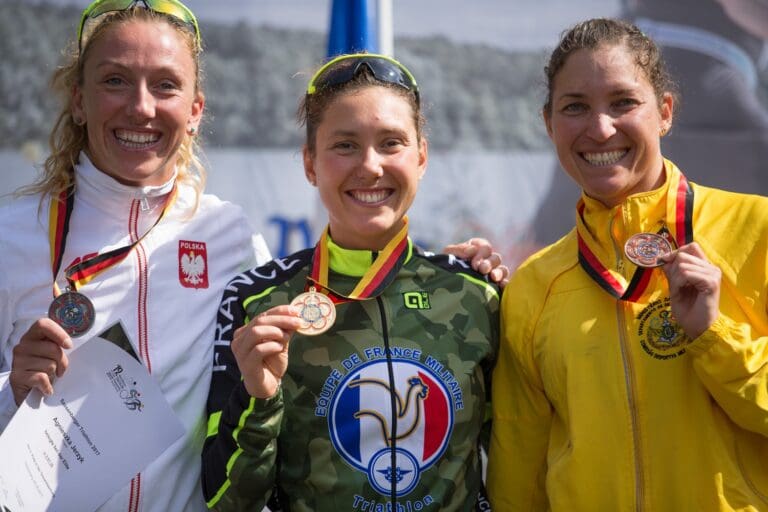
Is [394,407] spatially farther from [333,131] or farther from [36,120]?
[36,120]

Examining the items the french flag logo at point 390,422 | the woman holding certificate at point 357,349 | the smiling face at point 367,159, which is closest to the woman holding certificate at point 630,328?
the woman holding certificate at point 357,349

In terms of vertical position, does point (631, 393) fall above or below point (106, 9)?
below

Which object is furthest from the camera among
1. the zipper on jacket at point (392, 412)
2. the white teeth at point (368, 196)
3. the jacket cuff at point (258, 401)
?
the white teeth at point (368, 196)

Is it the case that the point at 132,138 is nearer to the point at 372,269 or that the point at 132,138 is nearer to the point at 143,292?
the point at 143,292

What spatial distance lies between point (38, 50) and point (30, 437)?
4.02 metres

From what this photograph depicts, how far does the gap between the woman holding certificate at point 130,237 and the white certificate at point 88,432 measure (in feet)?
0.19

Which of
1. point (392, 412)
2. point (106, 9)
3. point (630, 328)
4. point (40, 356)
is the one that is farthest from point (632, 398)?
point (106, 9)

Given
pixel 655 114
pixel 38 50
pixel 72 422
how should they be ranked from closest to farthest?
pixel 72 422 < pixel 655 114 < pixel 38 50

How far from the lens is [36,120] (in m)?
5.71

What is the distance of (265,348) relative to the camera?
2.18 metres

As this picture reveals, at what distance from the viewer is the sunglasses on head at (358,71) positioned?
2.65 meters

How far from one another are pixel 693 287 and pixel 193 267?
Result: 1471 millimetres

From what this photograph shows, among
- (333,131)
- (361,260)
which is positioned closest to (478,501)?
(361,260)

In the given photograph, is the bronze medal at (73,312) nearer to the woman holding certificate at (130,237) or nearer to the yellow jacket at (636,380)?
the woman holding certificate at (130,237)
